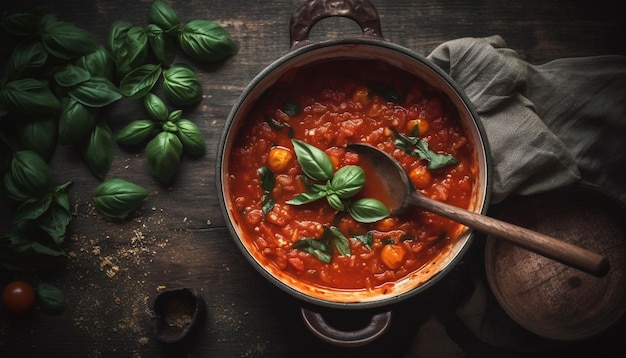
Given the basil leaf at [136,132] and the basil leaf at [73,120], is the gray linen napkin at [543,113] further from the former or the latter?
the basil leaf at [73,120]

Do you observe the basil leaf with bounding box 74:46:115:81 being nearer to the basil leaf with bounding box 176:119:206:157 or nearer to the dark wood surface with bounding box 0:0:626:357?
the dark wood surface with bounding box 0:0:626:357

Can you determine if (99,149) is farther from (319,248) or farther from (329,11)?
(329,11)

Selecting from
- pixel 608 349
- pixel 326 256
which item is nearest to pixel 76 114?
pixel 326 256

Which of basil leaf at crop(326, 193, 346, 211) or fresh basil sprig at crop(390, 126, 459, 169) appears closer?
basil leaf at crop(326, 193, 346, 211)

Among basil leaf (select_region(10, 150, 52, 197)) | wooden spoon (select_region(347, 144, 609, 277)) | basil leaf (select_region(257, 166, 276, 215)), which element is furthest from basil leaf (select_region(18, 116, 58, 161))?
wooden spoon (select_region(347, 144, 609, 277))

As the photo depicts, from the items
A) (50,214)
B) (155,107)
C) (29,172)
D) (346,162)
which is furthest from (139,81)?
(346,162)
